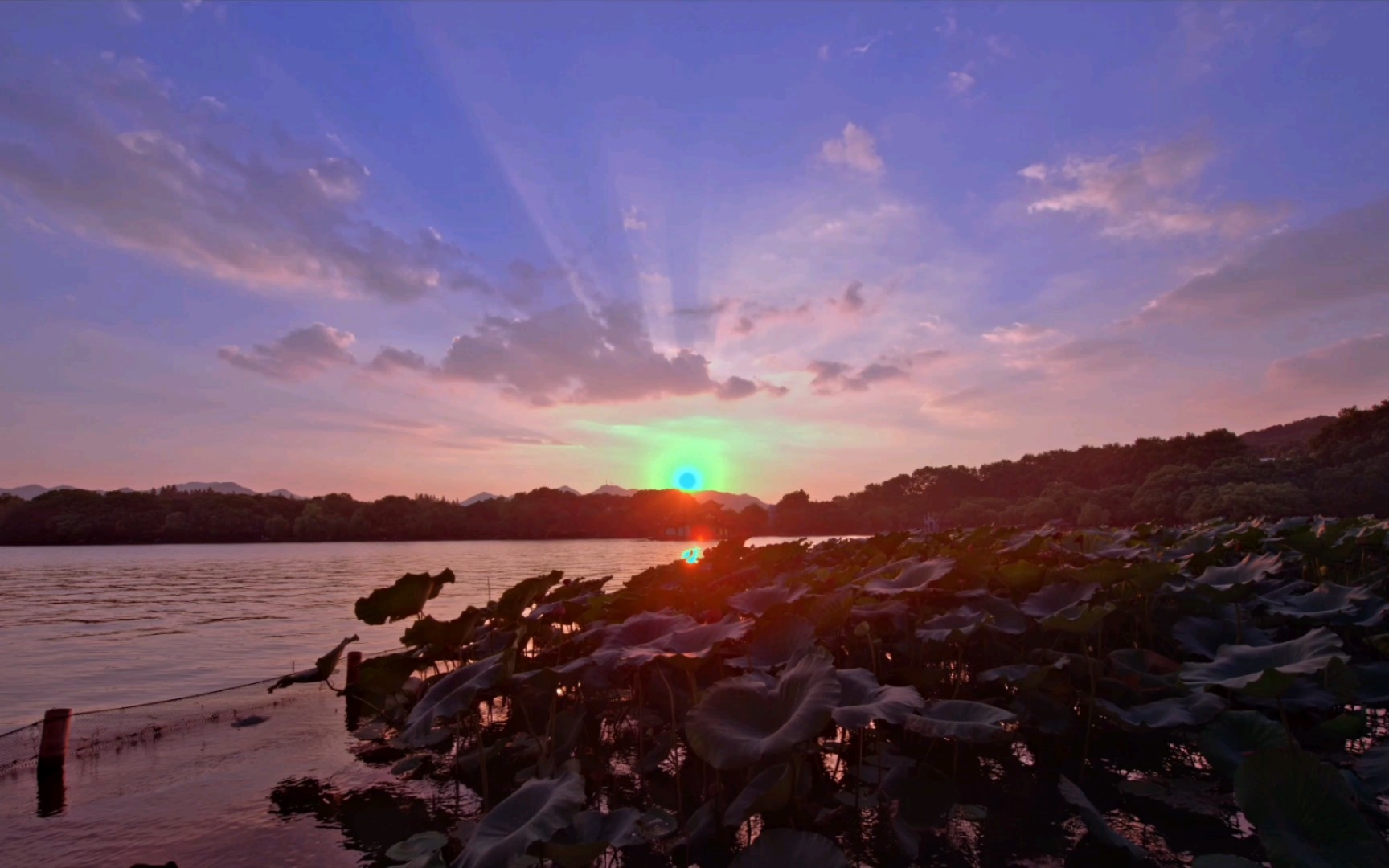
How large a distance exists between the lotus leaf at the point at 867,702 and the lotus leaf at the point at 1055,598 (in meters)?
1.54

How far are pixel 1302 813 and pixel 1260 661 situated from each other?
1.00 m

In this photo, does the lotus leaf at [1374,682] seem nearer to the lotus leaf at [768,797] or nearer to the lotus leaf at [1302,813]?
the lotus leaf at [1302,813]

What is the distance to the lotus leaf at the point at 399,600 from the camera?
4.22 metres

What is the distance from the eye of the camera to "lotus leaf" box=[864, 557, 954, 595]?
14.1 ft

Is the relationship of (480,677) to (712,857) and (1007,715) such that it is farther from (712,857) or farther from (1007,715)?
(1007,715)

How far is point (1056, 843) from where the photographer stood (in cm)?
323

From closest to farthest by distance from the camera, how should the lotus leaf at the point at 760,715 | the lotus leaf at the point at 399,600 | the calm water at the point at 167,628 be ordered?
the lotus leaf at the point at 760,715 → the lotus leaf at the point at 399,600 → the calm water at the point at 167,628

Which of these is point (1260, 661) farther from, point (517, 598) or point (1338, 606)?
point (517, 598)

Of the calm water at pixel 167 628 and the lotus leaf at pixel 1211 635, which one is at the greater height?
the lotus leaf at pixel 1211 635

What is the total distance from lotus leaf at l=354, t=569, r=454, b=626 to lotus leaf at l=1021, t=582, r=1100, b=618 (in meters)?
3.44

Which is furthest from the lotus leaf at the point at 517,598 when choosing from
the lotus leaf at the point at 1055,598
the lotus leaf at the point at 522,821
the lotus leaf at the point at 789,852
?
the lotus leaf at the point at 1055,598

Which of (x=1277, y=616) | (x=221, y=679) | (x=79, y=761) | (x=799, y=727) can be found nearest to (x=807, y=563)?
(x=1277, y=616)

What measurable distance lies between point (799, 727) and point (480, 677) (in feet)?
5.87

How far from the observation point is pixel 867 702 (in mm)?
2883
